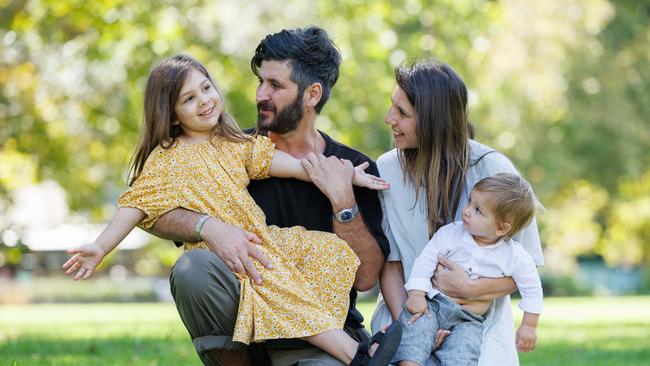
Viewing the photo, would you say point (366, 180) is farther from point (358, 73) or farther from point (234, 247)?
point (358, 73)

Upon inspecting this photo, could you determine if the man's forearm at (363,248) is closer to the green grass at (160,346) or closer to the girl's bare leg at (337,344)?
the girl's bare leg at (337,344)

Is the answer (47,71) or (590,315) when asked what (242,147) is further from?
(47,71)

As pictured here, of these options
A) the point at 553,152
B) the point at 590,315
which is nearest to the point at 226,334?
the point at 590,315

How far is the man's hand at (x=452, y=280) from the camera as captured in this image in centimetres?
442

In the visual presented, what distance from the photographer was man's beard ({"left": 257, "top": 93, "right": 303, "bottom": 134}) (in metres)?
4.83

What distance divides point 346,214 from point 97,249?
1.15 meters

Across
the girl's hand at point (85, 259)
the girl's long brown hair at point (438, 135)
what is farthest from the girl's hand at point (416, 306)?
the girl's hand at point (85, 259)

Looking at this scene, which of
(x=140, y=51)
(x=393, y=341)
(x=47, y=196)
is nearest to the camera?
(x=393, y=341)

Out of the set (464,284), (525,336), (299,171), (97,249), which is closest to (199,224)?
(97,249)

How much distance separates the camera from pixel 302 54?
4.87 meters

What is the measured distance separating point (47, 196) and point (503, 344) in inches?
1542

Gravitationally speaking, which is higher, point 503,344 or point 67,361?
point 503,344

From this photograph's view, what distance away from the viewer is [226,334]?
439 centimetres

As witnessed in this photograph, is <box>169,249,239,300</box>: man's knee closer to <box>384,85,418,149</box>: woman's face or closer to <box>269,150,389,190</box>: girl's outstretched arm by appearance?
<box>269,150,389,190</box>: girl's outstretched arm
